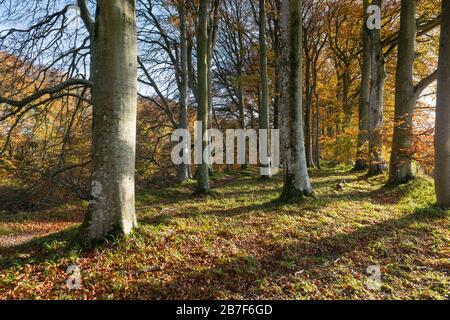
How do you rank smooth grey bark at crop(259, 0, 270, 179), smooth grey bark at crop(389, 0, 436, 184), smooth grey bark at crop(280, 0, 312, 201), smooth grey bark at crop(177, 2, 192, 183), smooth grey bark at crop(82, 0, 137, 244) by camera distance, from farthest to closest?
1. smooth grey bark at crop(177, 2, 192, 183)
2. smooth grey bark at crop(259, 0, 270, 179)
3. smooth grey bark at crop(389, 0, 436, 184)
4. smooth grey bark at crop(280, 0, 312, 201)
5. smooth grey bark at crop(82, 0, 137, 244)

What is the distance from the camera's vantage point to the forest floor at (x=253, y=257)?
3125mm

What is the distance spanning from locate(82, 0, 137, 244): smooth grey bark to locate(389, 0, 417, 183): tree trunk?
8199mm

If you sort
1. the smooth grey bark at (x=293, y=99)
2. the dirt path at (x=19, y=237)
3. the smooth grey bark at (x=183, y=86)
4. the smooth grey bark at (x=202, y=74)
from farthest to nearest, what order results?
the smooth grey bark at (x=183, y=86), the smooth grey bark at (x=202, y=74), the smooth grey bark at (x=293, y=99), the dirt path at (x=19, y=237)

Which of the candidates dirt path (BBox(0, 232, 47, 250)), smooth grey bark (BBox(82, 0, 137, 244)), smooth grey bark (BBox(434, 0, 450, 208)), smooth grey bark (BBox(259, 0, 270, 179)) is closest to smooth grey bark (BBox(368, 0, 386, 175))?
smooth grey bark (BBox(259, 0, 270, 179))

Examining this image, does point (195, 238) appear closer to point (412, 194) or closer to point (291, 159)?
point (291, 159)

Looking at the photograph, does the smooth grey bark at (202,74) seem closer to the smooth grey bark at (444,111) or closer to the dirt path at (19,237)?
the dirt path at (19,237)

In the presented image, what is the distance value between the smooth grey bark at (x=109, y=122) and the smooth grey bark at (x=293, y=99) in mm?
3803

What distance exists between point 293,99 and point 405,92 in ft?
15.5

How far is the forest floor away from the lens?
123 inches

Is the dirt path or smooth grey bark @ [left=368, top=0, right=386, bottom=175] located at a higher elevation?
smooth grey bark @ [left=368, top=0, right=386, bottom=175]

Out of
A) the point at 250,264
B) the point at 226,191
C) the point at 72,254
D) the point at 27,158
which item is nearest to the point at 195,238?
the point at 250,264

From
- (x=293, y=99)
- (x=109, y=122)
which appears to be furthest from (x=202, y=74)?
(x=109, y=122)

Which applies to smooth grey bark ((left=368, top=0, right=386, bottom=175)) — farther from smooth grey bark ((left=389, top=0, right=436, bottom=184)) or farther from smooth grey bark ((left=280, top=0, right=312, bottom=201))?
smooth grey bark ((left=280, top=0, right=312, bottom=201))

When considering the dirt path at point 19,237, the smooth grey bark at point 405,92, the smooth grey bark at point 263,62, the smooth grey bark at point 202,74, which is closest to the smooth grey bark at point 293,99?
the smooth grey bark at point 202,74
